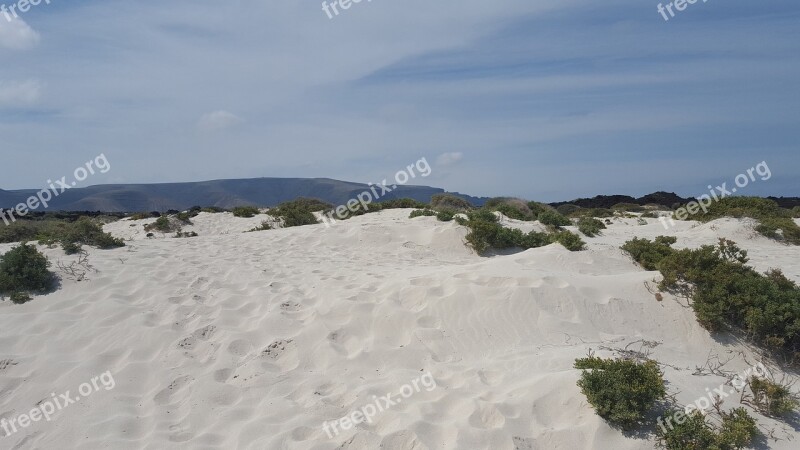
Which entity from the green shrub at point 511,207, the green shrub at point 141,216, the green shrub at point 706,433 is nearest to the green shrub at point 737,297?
the green shrub at point 706,433

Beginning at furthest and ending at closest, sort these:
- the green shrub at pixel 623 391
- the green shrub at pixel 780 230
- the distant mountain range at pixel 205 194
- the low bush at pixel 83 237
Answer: the distant mountain range at pixel 205 194, the green shrub at pixel 780 230, the low bush at pixel 83 237, the green shrub at pixel 623 391

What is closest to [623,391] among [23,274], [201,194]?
[23,274]

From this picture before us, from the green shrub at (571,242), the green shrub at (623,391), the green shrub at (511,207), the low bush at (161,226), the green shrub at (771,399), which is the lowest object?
the green shrub at (511,207)

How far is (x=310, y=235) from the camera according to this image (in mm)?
11523

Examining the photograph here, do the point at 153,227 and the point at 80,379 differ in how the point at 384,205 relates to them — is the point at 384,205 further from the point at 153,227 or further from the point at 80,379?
the point at 80,379

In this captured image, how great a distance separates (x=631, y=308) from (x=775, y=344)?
55.5 inches

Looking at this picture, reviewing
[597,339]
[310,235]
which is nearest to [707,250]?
[597,339]

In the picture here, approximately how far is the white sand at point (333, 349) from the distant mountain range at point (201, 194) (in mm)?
32364

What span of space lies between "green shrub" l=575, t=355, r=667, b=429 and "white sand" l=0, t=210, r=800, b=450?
0.13m

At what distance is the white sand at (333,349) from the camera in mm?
3820

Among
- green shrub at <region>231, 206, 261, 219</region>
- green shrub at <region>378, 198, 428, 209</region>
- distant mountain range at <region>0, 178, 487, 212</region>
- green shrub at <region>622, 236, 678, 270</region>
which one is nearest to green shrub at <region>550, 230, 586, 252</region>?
green shrub at <region>622, 236, 678, 270</region>

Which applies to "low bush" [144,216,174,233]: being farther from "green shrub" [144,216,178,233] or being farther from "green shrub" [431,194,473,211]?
"green shrub" [431,194,473,211]

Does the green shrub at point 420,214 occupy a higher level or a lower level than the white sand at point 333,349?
lower

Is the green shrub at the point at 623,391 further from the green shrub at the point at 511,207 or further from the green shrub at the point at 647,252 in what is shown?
the green shrub at the point at 511,207
